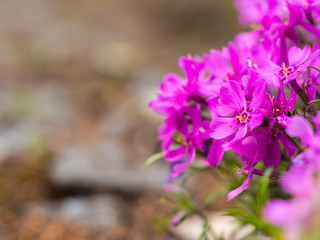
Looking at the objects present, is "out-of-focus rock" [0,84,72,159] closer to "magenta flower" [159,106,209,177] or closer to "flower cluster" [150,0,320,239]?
"magenta flower" [159,106,209,177]

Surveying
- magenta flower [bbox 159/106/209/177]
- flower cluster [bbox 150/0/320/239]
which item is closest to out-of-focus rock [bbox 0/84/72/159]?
magenta flower [bbox 159/106/209/177]

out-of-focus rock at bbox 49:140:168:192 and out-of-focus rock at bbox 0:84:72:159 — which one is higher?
out-of-focus rock at bbox 0:84:72:159

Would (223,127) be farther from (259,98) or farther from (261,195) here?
(261,195)

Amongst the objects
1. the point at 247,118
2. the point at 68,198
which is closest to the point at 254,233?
the point at 247,118

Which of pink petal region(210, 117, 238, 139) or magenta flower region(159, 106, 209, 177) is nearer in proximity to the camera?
pink petal region(210, 117, 238, 139)

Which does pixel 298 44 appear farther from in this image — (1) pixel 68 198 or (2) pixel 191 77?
(1) pixel 68 198

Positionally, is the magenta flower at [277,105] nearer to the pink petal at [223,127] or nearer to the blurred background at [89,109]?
the pink petal at [223,127]

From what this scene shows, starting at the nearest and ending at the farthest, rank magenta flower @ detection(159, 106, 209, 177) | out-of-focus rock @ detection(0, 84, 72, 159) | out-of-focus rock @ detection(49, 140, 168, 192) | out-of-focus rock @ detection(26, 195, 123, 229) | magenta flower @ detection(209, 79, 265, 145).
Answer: magenta flower @ detection(209, 79, 265, 145)
magenta flower @ detection(159, 106, 209, 177)
out-of-focus rock @ detection(26, 195, 123, 229)
out-of-focus rock @ detection(49, 140, 168, 192)
out-of-focus rock @ detection(0, 84, 72, 159)
